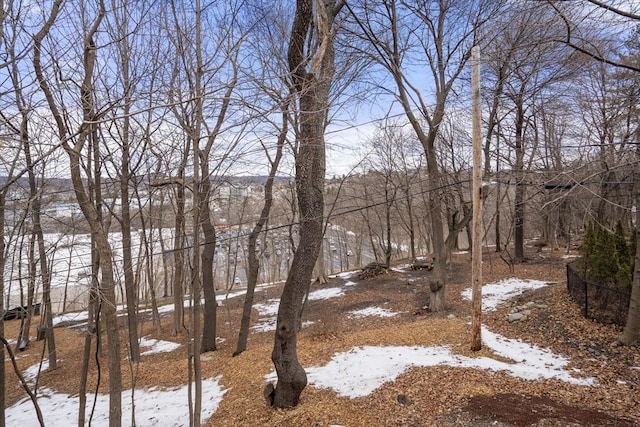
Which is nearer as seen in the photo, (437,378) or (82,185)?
(82,185)

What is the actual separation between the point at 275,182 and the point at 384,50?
4107mm

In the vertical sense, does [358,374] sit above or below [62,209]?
below

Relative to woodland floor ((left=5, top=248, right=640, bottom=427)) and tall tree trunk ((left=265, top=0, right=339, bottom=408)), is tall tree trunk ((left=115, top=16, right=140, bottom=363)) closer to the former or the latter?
woodland floor ((left=5, top=248, right=640, bottom=427))

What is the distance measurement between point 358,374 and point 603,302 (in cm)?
509

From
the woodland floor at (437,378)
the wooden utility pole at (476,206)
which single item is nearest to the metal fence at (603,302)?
the woodland floor at (437,378)

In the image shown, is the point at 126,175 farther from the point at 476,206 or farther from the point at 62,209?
the point at 476,206

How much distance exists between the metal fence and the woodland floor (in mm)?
229

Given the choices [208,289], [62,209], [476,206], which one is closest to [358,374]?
[476,206]

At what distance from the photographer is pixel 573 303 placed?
314 inches

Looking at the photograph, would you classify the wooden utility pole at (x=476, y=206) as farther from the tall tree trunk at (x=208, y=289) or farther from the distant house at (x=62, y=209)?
the distant house at (x=62, y=209)

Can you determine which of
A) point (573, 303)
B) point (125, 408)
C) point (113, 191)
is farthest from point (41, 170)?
point (573, 303)

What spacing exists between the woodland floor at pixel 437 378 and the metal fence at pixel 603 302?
0.23m

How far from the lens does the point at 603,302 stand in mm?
6992

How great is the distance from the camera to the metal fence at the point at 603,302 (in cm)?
658
